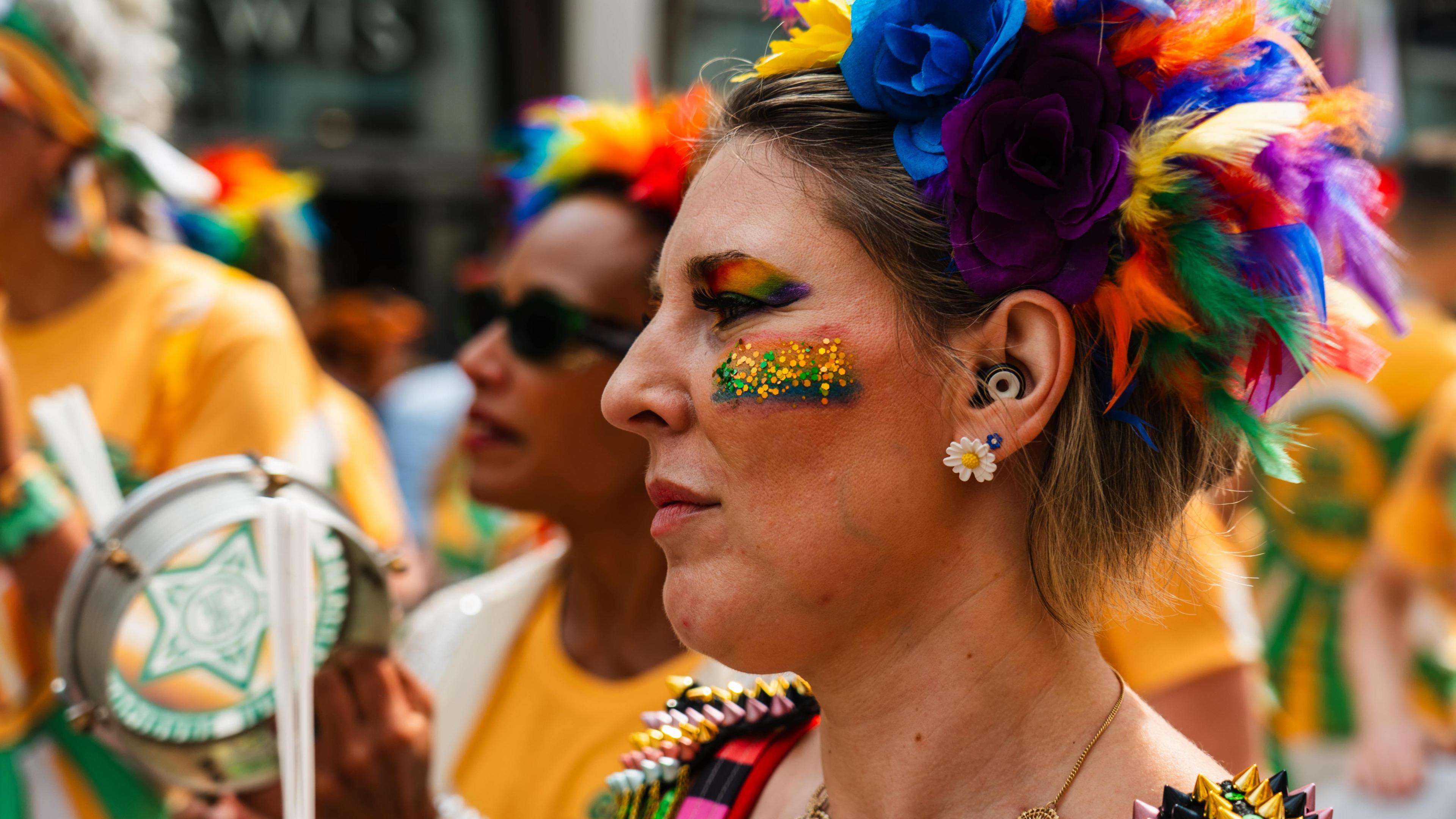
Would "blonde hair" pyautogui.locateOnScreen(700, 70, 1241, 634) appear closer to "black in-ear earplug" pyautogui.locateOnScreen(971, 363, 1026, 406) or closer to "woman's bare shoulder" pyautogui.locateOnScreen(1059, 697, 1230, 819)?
"black in-ear earplug" pyautogui.locateOnScreen(971, 363, 1026, 406)

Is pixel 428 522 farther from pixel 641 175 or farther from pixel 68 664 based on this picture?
pixel 68 664

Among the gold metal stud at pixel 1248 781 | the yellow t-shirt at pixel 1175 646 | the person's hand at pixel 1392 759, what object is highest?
the gold metal stud at pixel 1248 781

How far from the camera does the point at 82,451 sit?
2191mm

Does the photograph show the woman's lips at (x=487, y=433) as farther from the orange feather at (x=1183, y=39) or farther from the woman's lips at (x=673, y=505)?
the orange feather at (x=1183, y=39)

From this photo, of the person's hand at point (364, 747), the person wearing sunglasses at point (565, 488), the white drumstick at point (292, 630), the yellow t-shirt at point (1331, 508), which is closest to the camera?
the white drumstick at point (292, 630)

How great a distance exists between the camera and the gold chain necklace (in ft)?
4.71

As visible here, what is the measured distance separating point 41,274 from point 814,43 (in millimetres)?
2396

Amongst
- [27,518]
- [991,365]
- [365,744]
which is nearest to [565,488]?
[365,744]

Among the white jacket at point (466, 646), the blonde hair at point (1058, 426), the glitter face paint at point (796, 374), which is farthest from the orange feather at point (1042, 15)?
the white jacket at point (466, 646)

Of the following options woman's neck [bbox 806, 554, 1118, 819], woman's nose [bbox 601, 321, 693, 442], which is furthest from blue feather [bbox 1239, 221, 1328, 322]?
woman's nose [bbox 601, 321, 693, 442]

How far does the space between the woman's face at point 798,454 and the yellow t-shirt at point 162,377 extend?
1751mm

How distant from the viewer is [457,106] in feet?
30.0

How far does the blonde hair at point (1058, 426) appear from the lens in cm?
150

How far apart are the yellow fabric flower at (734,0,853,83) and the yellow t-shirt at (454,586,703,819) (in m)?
1.26
